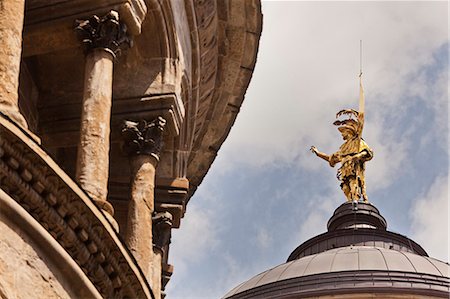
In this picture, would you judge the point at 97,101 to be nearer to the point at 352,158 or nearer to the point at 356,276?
the point at 356,276

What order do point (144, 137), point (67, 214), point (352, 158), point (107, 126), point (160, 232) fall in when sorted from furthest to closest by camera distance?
1. point (352, 158)
2. point (160, 232)
3. point (144, 137)
4. point (107, 126)
5. point (67, 214)

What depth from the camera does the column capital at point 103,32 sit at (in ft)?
71.2

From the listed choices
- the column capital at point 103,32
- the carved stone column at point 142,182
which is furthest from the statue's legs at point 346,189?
the column capital at point 103,32

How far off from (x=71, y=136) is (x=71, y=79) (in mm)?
896

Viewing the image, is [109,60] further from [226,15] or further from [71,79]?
[226,15]

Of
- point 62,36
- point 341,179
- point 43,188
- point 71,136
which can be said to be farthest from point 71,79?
point 341,179

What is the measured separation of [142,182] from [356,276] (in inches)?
1422

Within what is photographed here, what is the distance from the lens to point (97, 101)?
2102 cm

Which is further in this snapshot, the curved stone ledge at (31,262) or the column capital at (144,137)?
the column capital at (144,137)

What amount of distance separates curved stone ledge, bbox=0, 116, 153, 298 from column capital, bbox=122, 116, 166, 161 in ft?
12.0

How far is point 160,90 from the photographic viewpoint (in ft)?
77.4

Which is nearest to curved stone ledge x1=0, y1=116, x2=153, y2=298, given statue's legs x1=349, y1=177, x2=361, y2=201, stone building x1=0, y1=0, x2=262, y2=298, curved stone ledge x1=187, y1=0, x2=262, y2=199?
stone building x1=0, y1=0, x2=262, y2=298

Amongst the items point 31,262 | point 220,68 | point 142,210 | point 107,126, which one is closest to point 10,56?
point 107,126

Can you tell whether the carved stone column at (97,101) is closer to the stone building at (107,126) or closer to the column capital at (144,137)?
the stone building at (107,126)
